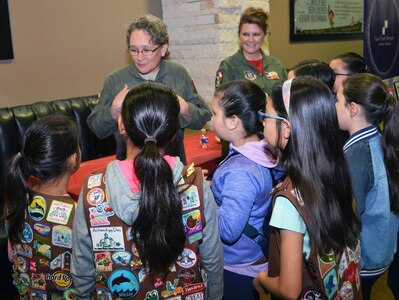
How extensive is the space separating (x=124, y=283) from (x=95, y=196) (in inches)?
11.4

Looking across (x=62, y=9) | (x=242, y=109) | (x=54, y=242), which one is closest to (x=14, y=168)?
(x=54, y=242)

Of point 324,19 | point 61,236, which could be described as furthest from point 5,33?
point 324,19

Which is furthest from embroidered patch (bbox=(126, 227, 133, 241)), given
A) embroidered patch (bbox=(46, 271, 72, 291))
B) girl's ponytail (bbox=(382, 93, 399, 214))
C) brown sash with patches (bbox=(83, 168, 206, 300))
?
girl's ponytail (bbox=(382, 93, 399, 214))

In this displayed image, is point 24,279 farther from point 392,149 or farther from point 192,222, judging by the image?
point 392,149

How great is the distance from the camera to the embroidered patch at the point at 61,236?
1.43 m

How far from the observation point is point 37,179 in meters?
1.50

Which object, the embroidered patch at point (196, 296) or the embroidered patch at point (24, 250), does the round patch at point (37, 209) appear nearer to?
the embroidered patch at point (24, 250)

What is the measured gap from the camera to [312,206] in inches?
44.6

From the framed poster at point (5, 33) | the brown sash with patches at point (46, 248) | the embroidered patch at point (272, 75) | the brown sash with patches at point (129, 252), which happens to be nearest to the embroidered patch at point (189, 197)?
the brown sash with patches at point (129, 252)

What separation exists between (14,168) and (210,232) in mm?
806

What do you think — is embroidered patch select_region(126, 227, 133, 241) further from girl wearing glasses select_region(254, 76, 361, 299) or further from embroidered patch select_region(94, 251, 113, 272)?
girl wearing glasses select_region(254, 76, 361, 299)

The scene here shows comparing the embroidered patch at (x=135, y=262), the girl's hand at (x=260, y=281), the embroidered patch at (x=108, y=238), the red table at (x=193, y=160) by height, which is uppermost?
the embroidered patch at (x=108, y=238)

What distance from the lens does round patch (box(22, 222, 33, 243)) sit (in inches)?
A: 57.5

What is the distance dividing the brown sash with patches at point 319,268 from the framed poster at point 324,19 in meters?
4.23
